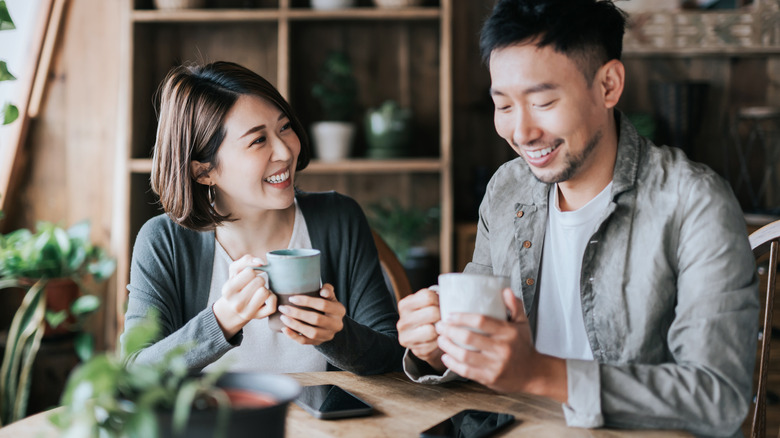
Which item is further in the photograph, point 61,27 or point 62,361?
point 61,27

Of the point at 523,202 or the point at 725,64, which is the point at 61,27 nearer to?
the point at 523,202

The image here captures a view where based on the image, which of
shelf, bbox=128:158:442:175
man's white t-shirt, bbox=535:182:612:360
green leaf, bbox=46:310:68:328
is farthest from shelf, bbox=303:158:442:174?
man's white t-shirt, bbox=535:182:612:360

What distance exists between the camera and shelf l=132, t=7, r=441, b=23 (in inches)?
110

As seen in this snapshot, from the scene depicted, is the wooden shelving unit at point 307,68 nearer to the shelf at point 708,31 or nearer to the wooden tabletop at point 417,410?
the shelf at point 708,31

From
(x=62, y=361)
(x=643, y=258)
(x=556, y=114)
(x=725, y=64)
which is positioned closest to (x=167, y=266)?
(x=556, y=114)

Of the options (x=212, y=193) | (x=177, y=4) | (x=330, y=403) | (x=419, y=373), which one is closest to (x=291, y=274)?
(x=330, y=403)

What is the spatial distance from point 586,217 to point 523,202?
16 centimetres

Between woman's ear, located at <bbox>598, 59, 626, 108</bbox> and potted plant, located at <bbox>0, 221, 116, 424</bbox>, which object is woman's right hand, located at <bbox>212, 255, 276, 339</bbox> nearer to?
woman's ear, located at <bbox>598, 59, 626, 108</bbox>

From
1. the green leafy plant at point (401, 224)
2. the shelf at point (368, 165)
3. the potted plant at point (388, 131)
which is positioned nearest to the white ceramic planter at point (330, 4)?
the potted plant at point (388, 131)

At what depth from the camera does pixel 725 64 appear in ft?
10.1

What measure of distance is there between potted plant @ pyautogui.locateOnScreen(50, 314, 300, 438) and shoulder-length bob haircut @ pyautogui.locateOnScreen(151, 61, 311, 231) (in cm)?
93

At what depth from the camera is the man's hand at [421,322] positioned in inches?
44.0

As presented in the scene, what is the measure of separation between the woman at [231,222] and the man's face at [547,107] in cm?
49

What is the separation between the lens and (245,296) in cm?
116
